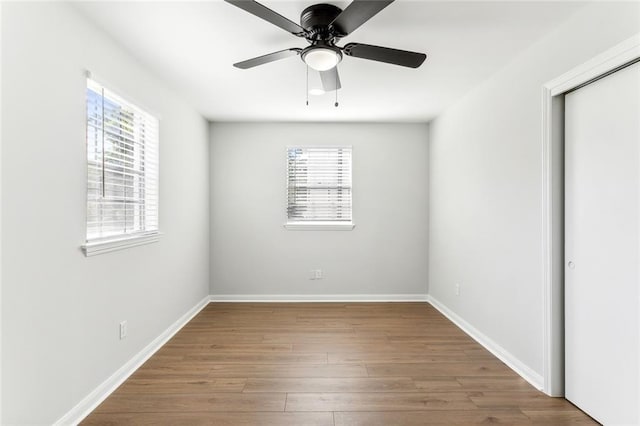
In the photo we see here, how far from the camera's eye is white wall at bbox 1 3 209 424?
5.41 feet

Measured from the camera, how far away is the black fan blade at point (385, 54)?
2107mm

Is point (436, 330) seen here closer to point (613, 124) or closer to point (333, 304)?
point (333, 304)

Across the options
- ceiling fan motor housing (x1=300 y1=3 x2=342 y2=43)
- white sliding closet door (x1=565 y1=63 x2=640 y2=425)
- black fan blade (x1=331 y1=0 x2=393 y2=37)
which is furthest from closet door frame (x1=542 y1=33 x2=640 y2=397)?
ceiling fan motor housing (x1=300 y1=3 x2=342 y2=43)

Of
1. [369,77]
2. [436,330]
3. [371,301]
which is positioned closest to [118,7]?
[369,77]

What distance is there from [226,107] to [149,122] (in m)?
1.12

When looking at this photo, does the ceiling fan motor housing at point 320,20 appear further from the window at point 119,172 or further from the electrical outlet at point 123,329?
the electrical outlet at point 123,329

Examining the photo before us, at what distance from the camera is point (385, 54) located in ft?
7.12

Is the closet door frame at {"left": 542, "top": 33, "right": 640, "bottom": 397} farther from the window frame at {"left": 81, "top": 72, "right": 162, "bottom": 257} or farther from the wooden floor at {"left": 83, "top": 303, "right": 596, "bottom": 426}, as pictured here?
the window frame at {"left": 81, "top": 72, "right": 162, "bottom": 257}

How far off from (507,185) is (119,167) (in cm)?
300

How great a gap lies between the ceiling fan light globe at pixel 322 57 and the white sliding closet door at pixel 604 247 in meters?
1.53

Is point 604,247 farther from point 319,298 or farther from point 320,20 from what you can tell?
point 319,298

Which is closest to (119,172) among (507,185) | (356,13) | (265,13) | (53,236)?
(53,236)

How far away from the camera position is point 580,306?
7.16ft

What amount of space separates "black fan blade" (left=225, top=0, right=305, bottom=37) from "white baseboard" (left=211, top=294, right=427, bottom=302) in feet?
11.5
